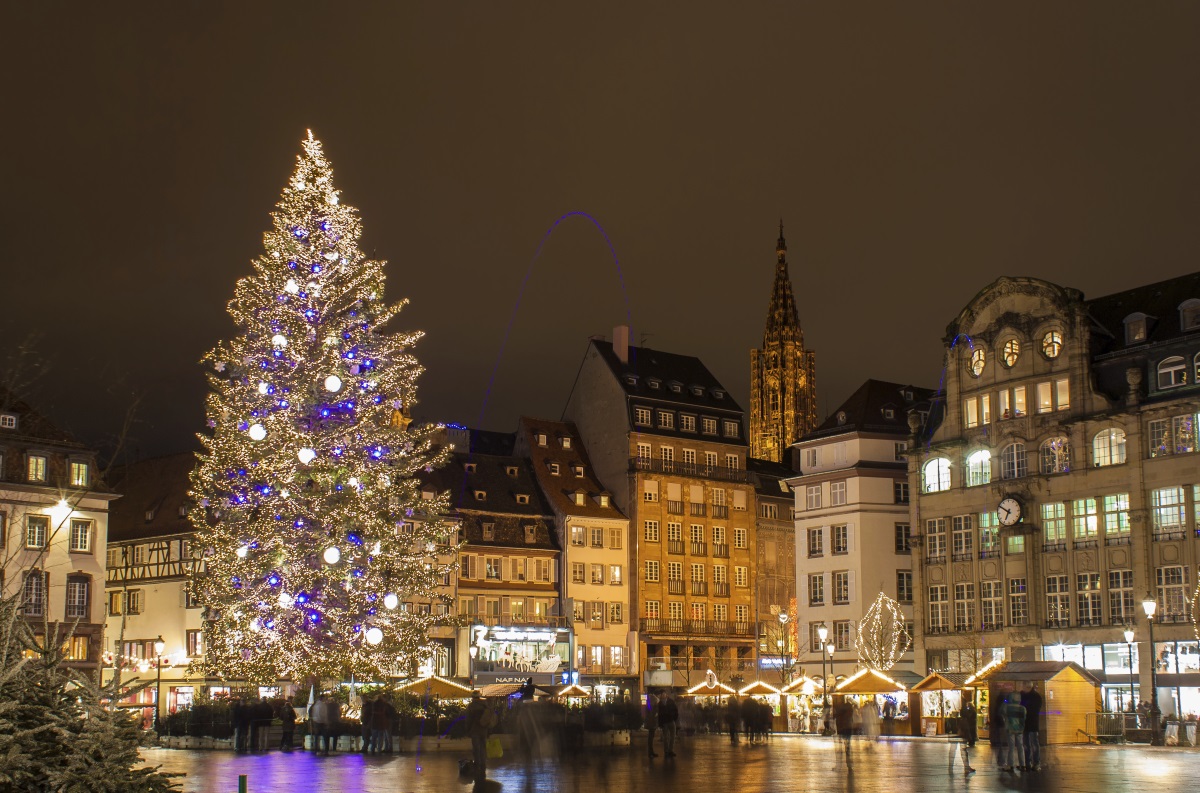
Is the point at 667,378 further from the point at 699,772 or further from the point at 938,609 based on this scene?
→ the point at 699,772

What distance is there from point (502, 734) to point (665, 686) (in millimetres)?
41258

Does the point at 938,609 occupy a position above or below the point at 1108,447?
below

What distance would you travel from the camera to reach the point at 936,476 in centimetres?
6894

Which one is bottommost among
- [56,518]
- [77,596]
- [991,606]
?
[991,606]

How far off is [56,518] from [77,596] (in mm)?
3595

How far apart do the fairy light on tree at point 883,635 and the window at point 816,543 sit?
4.66m

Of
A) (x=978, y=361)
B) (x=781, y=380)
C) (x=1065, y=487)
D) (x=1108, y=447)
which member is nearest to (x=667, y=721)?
(x=1108, y=447)

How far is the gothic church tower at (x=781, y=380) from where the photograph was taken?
16950 centimetres

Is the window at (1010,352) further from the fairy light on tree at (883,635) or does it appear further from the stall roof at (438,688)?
the stall roof at (438,688)

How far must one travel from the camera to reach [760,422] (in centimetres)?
17225

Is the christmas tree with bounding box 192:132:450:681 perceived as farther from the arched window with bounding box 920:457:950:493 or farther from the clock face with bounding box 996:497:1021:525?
the arched window with bounding box 920:457:950:493

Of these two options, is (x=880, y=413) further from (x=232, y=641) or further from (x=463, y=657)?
(x=232, y=641)

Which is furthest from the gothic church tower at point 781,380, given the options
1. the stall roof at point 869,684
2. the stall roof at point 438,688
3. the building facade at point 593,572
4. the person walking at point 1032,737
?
the person walking at point 1032,737

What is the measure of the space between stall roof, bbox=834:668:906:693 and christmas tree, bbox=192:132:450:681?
16720 mm
